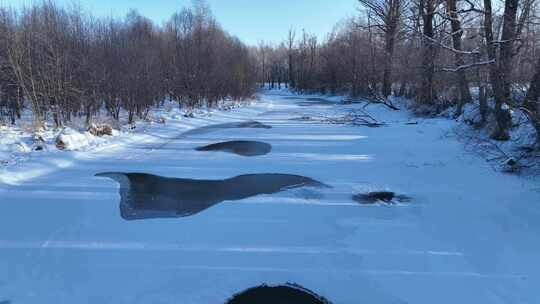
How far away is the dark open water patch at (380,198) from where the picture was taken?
5715 mm

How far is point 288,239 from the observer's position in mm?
4355

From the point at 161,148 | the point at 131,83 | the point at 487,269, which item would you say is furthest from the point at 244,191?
the point at 131,83

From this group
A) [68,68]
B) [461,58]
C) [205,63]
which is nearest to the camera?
[461,58]

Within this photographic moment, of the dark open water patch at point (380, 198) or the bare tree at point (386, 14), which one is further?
the bare tree at point (386, 14)

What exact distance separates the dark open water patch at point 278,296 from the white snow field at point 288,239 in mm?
89

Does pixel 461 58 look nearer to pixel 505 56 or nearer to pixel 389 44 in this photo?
pixel 505 56

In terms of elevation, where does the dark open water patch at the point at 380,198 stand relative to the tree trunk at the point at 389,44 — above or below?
below

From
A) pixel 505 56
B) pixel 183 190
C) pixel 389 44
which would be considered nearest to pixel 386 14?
pixel 389 44

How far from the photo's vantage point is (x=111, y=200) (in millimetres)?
5688

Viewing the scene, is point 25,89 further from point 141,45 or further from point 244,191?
point 244,191

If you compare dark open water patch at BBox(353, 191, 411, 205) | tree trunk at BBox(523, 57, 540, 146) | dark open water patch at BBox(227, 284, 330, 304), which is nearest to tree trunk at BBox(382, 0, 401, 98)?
tree trunk at BBox(523, 57, 540, 146)

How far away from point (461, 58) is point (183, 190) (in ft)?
28.8

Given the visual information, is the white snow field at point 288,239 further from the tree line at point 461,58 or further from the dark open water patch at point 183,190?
the tree line at point 461,58

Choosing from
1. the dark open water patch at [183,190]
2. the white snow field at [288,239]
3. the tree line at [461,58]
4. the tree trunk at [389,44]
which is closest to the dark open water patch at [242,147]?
the white snow field at [288,239]
